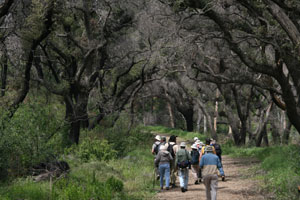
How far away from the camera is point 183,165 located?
12867 millimetres

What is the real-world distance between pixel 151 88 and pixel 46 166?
30.0 m

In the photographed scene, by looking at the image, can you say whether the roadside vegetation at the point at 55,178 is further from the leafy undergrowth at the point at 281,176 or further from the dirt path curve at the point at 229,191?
the leafy undergrowth at the point at 281,176

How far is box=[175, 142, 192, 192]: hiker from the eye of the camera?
1269 centimetres

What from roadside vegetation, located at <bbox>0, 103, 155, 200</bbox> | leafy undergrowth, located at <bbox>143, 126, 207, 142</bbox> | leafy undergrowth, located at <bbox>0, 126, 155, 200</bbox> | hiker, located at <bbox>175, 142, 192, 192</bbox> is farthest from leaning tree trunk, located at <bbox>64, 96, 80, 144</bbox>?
leafy undergrowth, located at <bbox>143, 126, 207, 142</bbox>

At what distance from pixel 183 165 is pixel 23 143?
199 inches

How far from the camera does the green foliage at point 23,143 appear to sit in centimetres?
1191

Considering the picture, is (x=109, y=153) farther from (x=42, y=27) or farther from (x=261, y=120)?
(x=261, y=120)

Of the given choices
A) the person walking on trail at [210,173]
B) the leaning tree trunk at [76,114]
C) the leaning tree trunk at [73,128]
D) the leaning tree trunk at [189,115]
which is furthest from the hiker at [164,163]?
the leaning tree trunk at [189,115]

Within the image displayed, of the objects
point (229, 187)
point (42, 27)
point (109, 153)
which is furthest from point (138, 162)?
point (42, 27)

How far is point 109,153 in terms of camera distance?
19.1 m

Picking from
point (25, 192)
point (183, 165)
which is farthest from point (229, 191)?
point (25, 192)

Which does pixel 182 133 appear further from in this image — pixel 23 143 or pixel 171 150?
pixel 23 143

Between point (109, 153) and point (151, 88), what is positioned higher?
point (151, 88)

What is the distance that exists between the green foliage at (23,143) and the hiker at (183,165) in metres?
4.25
